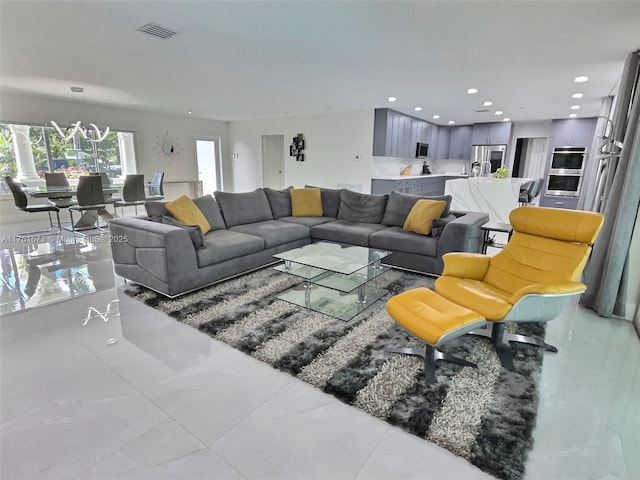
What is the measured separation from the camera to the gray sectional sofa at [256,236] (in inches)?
118

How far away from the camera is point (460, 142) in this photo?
9992 millimetres

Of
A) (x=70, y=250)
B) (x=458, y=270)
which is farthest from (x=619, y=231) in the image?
(x=70, y=250)

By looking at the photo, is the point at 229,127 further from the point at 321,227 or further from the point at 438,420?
the point at 438,420

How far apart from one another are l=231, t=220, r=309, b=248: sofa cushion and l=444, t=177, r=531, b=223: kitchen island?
3.10 metres

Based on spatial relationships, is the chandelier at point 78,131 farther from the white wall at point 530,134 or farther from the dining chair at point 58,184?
the white wall at point 530,134

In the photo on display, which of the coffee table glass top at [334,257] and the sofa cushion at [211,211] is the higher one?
the sofa cushion at [211,211]

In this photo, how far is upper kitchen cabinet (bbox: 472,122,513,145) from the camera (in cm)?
897

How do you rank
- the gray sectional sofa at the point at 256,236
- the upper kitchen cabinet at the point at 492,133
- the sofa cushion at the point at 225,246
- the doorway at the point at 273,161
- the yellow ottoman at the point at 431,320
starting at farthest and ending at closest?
the doorway at the point at 273,161 → the upper kitchen cabinet at the point at 492,133 → the sofa cushion at the point at 225,246 → the gray sectional sofa at the point at 256,236 → the yellow ottoman at the point at 431,320

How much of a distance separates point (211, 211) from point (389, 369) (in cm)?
289

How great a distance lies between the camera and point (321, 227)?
440cm

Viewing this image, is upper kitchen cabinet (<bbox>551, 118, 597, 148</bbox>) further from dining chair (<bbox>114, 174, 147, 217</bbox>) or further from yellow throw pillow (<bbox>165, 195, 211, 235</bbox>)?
dining chair (<bbox>114, 174, 147, 217</bbox>)

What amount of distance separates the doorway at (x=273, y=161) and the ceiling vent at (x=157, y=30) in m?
6.51

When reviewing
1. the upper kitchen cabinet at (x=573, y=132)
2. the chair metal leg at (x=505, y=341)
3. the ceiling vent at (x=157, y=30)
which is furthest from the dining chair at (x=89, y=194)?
the upper kitchen cabinet at (x=573, y=132)

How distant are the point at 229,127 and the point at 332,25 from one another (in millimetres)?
8243
